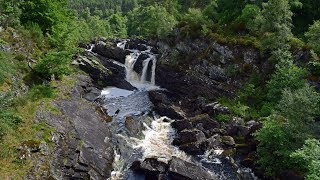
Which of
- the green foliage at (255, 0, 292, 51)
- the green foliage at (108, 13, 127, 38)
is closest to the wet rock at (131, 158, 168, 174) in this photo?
the green foliage at (255, 0, 292, 51)

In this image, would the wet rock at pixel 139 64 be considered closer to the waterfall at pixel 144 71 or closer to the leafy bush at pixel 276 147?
the waterfall at pixel 144 71

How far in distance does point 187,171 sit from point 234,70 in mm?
23659

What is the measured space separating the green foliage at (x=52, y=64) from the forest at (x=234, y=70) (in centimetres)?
11

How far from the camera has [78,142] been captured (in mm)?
28078

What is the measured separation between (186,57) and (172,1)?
36.7m

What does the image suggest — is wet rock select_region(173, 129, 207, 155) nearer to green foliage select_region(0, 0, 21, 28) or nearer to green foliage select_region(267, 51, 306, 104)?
green foliage select_region(267, 51, 306, 104)

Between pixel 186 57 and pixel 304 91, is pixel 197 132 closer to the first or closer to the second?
pixel 304 91

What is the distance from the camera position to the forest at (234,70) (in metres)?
25.7

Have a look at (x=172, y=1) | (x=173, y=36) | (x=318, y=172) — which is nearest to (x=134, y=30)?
(x=172, y=1)

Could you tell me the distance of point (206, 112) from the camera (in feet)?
137

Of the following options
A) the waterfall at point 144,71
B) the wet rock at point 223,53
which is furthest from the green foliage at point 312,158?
the waterfall at point 144,71

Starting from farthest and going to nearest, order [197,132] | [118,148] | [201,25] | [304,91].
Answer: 1. [201,25]
2. [197,132]
3. [118,148]
4. [304,91]

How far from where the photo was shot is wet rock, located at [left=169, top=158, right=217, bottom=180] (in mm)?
26891

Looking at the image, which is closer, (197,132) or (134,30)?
(197,132)
